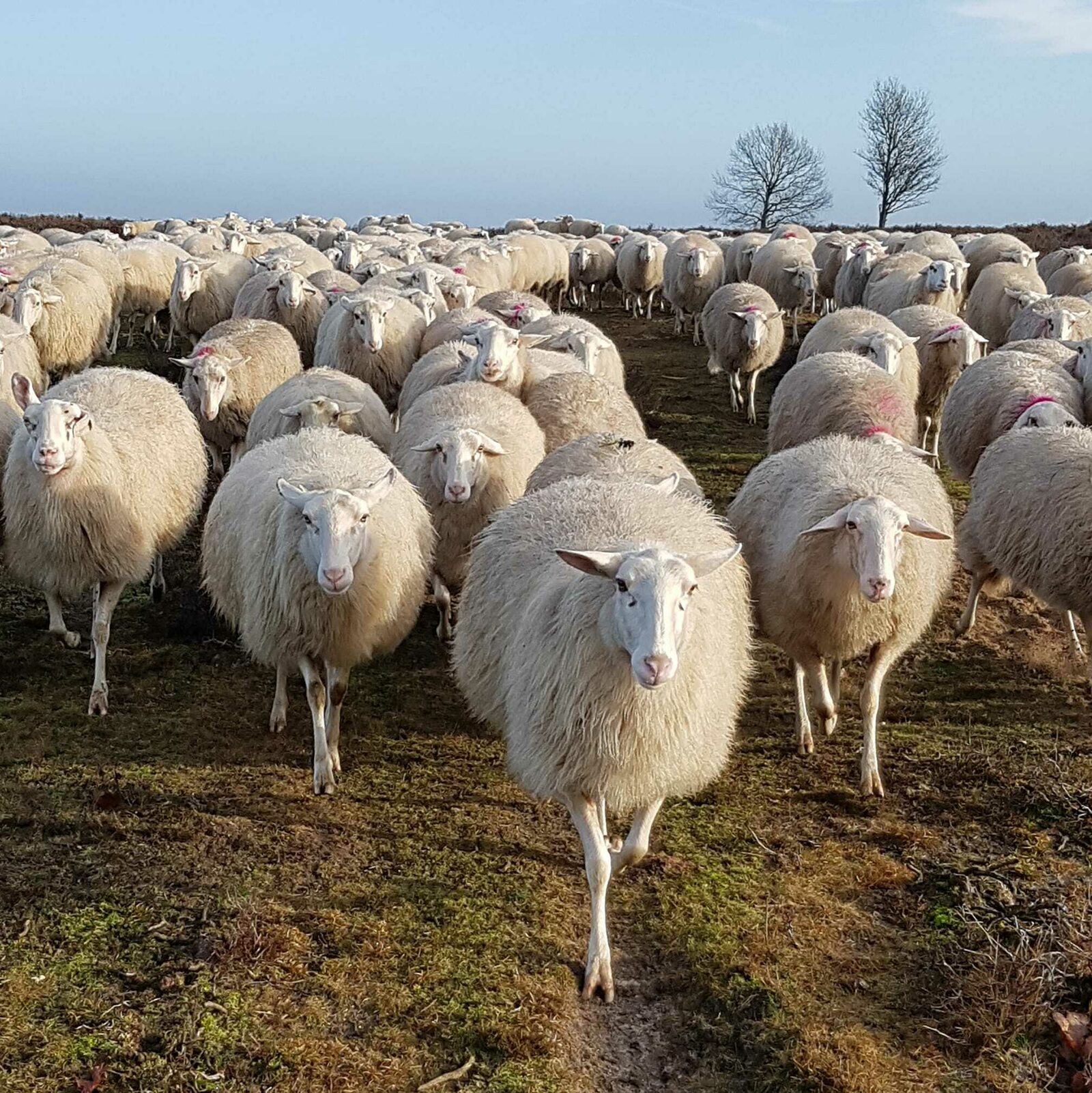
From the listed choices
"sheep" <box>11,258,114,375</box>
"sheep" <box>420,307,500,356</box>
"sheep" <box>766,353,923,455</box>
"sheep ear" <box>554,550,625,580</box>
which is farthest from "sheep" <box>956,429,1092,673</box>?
"sheep" <box>11,258,114,375</box>

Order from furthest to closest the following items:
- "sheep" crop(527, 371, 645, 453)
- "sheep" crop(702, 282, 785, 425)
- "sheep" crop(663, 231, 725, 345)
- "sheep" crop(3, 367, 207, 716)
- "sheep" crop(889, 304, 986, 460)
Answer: "sheep" crop(663, 231, 725, 345) → "sheep" crop(702, 282, 785, 425) → "sheep" crop(889, 304, 986, 460) → "sheep" crop(527, 371, 645, 453) → "sheep" crop(3, 367, 207, 716)

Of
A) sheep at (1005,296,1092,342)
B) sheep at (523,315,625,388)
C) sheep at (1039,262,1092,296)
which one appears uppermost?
sheep at (1039,262,1092,296)

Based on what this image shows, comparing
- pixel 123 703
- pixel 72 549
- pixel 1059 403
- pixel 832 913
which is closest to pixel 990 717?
pixel 832 913

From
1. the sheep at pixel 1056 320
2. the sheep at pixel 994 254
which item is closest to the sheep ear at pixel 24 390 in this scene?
the sheep at pixel 1056 320

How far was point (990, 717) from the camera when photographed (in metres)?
5.79

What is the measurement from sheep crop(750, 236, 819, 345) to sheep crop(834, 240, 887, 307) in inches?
18.4

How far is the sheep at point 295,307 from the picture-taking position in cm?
1170

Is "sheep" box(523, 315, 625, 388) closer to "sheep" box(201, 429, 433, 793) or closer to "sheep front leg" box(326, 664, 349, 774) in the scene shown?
"sheep" box(201, 429, 433, 793)

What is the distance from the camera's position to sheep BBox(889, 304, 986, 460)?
9922 mm

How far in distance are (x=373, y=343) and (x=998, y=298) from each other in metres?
8.51

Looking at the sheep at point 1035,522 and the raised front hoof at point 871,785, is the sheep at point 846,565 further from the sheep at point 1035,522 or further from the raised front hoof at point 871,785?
the sheep at point 1035,522

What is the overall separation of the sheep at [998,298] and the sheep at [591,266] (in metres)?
10.9

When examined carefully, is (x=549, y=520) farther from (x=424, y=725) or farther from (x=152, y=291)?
(x=152, y=291)

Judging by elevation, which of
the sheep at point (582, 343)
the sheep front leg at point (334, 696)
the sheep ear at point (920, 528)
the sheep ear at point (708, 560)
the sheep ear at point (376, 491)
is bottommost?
the sheep front leg at point (334, 696)
